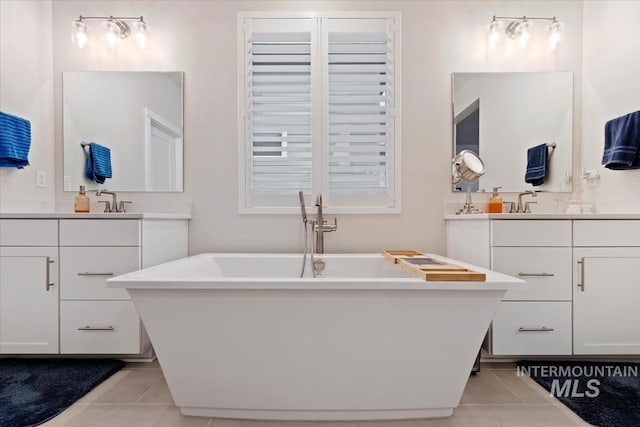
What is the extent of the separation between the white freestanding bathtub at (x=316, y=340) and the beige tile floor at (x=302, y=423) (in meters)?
0.06

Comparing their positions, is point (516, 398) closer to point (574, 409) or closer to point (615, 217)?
point (574, 409)

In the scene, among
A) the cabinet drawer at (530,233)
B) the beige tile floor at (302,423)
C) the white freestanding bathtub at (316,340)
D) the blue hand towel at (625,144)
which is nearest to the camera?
the white freestanding bathtub at (316,340)

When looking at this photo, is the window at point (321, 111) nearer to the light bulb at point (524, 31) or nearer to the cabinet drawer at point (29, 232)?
the light bulb at point (524, 31)

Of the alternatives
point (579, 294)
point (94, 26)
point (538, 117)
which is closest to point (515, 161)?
point (538, 117)

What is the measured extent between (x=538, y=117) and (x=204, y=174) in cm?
240

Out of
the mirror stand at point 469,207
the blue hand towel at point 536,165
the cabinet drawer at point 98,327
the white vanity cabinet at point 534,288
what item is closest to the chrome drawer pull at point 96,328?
the cabinet drawer at point 98,327

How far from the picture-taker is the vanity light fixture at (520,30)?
2461mm

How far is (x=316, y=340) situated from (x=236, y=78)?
192 centimetres

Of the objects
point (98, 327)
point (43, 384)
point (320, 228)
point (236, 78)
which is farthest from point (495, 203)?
point (43, 384)

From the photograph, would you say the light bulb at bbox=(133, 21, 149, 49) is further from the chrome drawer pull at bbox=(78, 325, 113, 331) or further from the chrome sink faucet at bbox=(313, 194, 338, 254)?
the chrome drawer pull at bbox=(78, 325, 113, 331)

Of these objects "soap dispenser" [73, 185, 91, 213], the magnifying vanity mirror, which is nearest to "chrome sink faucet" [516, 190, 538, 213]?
the magnifying vanity mirror

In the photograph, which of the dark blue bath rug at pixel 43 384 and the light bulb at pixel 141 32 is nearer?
the dark blue bath rug at pixel 43 384

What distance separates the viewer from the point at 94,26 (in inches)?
99.8

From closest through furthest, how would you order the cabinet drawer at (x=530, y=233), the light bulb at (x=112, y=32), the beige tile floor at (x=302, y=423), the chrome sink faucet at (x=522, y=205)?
the beige tile floor at (x=302, y=423) < the cabinet drawer at (x=530, y=233) < the chrome sink faucet at (x=522, y=205) < the light bulb at (x=112, y=32)
